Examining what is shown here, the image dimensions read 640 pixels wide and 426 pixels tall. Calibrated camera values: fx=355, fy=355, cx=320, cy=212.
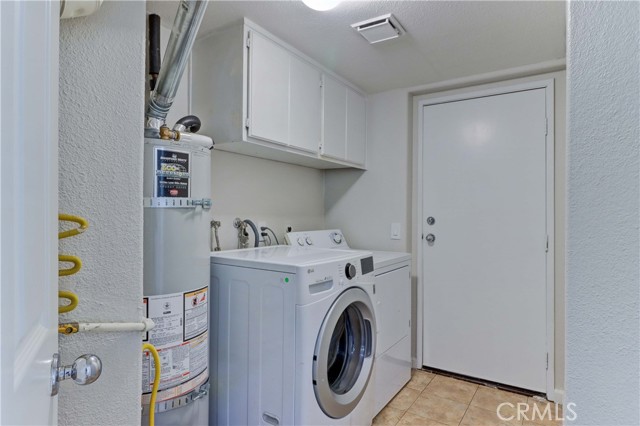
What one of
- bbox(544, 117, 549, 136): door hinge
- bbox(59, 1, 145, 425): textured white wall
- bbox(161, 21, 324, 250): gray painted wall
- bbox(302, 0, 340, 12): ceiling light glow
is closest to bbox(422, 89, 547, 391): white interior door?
bbox(544, 117, 549, 136): door hinge

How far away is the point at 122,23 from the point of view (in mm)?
871

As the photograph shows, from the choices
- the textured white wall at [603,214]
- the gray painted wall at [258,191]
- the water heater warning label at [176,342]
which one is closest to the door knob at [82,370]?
the water heater warning label at [176,342]

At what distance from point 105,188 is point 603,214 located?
1.02m

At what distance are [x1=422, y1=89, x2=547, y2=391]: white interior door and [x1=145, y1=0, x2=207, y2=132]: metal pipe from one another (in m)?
1.96

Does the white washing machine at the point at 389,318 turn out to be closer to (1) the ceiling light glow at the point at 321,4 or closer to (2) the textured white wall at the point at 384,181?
(2) the textured white wall at the point at 384,181

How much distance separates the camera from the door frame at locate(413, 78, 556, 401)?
2.29m

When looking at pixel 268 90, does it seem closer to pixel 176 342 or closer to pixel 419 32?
pixel 419 32

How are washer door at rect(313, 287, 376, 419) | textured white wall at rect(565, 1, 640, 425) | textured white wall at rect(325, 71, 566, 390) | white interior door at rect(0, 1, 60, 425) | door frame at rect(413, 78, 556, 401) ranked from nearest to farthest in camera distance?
white interior door at rect(0, 1, 60, 425)
textured white wall at rect(565, 1, 640, 425)
washer door at rect(313, 287, 376, 419)
door frame at rect(413, 78, 556, 401)
textured white wall at rect(325, 71, 566, 390)

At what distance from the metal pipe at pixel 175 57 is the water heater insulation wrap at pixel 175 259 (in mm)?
150

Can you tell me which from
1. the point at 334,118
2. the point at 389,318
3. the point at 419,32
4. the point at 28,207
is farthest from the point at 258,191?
the point at 28,207

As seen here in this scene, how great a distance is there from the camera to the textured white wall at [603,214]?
0.58 metres

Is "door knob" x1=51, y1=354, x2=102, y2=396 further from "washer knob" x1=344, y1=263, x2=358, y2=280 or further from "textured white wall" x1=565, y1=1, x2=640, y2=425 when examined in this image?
"washer knob" x1=344, y1=263, x2=358, y2=280

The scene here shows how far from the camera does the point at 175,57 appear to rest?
124 centimetres

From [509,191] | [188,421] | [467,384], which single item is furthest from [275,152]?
[467,384]
